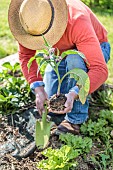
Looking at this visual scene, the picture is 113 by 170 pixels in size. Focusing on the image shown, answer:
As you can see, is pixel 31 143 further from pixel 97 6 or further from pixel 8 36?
pixel 97 6

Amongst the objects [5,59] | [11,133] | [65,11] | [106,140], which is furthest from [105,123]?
[5,59]

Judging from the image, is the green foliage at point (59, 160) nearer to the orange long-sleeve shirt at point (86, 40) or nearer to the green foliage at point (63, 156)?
the green foliage at point (63, 156)

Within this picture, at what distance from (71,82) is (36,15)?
632 mm

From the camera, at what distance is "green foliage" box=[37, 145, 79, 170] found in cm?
244

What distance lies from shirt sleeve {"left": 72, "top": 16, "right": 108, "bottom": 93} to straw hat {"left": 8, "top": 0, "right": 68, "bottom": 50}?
0.14m

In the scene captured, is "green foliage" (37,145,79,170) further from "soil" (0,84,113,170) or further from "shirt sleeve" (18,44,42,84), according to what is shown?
"shirt sleeve" (18,44,42,84)

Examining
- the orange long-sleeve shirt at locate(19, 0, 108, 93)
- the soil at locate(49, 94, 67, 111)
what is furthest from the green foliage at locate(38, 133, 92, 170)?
the orange long-sleeve shirt at locate(19, 0, 108, 93)

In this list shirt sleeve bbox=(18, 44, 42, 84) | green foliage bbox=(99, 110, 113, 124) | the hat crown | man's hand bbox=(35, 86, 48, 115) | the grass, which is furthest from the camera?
the grass

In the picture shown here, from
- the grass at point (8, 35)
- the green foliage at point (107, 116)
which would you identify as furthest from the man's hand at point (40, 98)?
the grass at point (8, 35)

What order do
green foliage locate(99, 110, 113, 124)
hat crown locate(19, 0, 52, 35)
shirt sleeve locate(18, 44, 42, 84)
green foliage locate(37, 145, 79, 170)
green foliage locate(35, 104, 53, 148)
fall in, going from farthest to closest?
1. green foliage locate(99, 110, 113, 124)
2. shirt sleeve locate(18, 44, 42, 84)
3. green foliage locate(35, 104, 53, 148)
4. hat crown locate(19, 0, 52, 35)
5. green foliage locate(37, 145, 79, 170)

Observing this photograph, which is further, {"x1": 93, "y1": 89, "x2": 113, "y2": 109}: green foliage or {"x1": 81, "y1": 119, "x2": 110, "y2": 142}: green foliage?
{"x1": 93, "y1": 89, "x2": 113, "y2": 109}: green foliage

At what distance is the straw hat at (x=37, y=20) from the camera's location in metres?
2.55

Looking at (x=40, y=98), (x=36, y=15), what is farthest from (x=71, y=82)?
(x=36, y=15)

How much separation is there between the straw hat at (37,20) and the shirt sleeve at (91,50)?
0.14 metres
